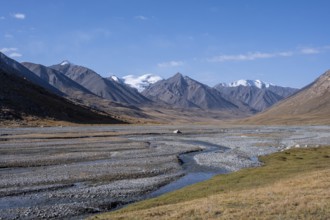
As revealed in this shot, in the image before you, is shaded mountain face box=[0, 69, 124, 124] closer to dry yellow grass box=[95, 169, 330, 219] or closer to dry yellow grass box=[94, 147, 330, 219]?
dry yellow grass box=[94, 147, 330, 219]

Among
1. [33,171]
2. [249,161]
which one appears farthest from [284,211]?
[249,161]

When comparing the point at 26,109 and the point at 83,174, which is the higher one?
the point at 26,109

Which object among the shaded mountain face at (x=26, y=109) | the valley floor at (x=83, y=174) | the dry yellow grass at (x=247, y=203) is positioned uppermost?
the shaded mountain face at (x=26, y=109)

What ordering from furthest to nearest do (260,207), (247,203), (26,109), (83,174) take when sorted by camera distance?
(26,109), (83,174), (247,203), (260,207)

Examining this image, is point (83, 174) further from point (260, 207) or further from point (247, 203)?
point (260, 207)

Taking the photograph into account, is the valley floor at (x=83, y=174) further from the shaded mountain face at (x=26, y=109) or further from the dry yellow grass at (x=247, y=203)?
the shaded mountain face at (x=26, y=109)

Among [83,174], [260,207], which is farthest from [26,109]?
[260,207]

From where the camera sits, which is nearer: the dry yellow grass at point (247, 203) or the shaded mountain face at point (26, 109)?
the dry yellow grass at point (247, 203)

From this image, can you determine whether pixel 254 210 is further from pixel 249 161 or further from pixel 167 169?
pixel 249 161

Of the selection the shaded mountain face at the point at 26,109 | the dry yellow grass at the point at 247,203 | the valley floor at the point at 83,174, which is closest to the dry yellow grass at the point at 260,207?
the dry yellow grass at the point at 247,203

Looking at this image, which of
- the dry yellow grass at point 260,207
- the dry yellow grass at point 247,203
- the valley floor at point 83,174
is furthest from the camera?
the valley floor at point 83,174

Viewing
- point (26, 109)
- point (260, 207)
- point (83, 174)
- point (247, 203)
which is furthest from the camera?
point (26, 109)

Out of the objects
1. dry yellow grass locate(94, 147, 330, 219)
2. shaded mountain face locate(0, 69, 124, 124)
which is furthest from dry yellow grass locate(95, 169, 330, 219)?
shaded mountain face locate(0, 69, 124, 124)

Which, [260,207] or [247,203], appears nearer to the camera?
[260,207]
